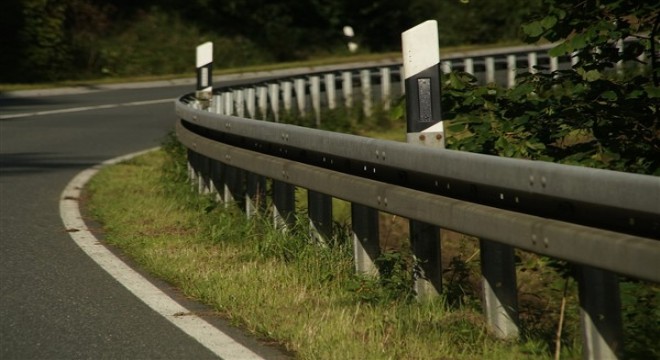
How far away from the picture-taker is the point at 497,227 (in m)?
5.50

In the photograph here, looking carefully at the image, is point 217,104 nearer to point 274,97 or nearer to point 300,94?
point 274,97

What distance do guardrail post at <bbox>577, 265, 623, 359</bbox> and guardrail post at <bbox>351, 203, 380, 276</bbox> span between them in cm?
229

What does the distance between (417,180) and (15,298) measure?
233 centimetres

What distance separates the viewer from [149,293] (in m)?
7.38

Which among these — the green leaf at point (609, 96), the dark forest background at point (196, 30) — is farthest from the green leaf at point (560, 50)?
the dark forest background at point (196, 30)

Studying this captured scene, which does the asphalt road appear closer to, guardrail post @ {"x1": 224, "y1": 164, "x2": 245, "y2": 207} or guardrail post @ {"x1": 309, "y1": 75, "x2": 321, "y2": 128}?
guardrail post @ {"x1": 224, "y1": 164, "x2": 245, "y2": 207}

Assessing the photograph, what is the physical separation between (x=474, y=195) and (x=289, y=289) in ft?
5.41

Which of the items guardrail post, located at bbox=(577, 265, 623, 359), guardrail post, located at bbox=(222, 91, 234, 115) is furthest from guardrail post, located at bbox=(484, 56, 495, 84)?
guardrail post, located at bbox=(577, 265, 623, 359)

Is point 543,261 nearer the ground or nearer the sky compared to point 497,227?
nearer the ground

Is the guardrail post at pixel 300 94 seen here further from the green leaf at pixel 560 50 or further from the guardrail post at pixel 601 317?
the guardrail post at pixel 601 317

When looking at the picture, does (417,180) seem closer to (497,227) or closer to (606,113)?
(497,227)

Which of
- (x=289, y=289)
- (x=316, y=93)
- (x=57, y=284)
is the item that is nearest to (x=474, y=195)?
(x=289, y=289)

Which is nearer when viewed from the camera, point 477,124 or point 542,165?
point 542,165

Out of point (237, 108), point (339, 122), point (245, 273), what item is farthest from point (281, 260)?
point (339, 122)
